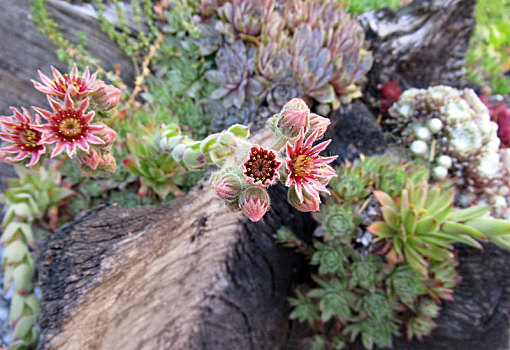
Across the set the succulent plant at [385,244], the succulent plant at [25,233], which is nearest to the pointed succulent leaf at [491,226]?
the succulent plant at [385,244]

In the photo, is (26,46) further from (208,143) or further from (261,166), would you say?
(261,166)

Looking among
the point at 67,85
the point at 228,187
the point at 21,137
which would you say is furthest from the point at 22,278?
the point at 228,187

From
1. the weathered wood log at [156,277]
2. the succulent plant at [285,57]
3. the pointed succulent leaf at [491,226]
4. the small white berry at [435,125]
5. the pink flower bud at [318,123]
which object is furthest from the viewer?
the small white berry at [435,125]

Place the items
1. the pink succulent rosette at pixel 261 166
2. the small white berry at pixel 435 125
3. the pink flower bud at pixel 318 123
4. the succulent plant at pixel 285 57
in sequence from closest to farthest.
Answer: the pink succulent rosette at pixel 261 166 < the pink flower bud at pixel 318 123 < the succulent plant at pixel 285 57 < the small white berry at pixel 435 125

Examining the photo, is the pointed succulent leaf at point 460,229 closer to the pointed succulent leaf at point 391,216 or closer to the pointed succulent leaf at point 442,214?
the pointed succulent leaf at point 442,214

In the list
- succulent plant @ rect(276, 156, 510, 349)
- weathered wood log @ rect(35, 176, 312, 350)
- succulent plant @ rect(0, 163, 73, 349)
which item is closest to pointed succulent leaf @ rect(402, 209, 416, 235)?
succulent plant @ rect(276, 156, 510, 349)

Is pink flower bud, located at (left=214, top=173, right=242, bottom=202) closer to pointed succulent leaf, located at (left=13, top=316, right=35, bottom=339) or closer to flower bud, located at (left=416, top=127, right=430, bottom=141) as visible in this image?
pointed succulent leaf, located at (left=13, top=316, right=35, bottom=339)
